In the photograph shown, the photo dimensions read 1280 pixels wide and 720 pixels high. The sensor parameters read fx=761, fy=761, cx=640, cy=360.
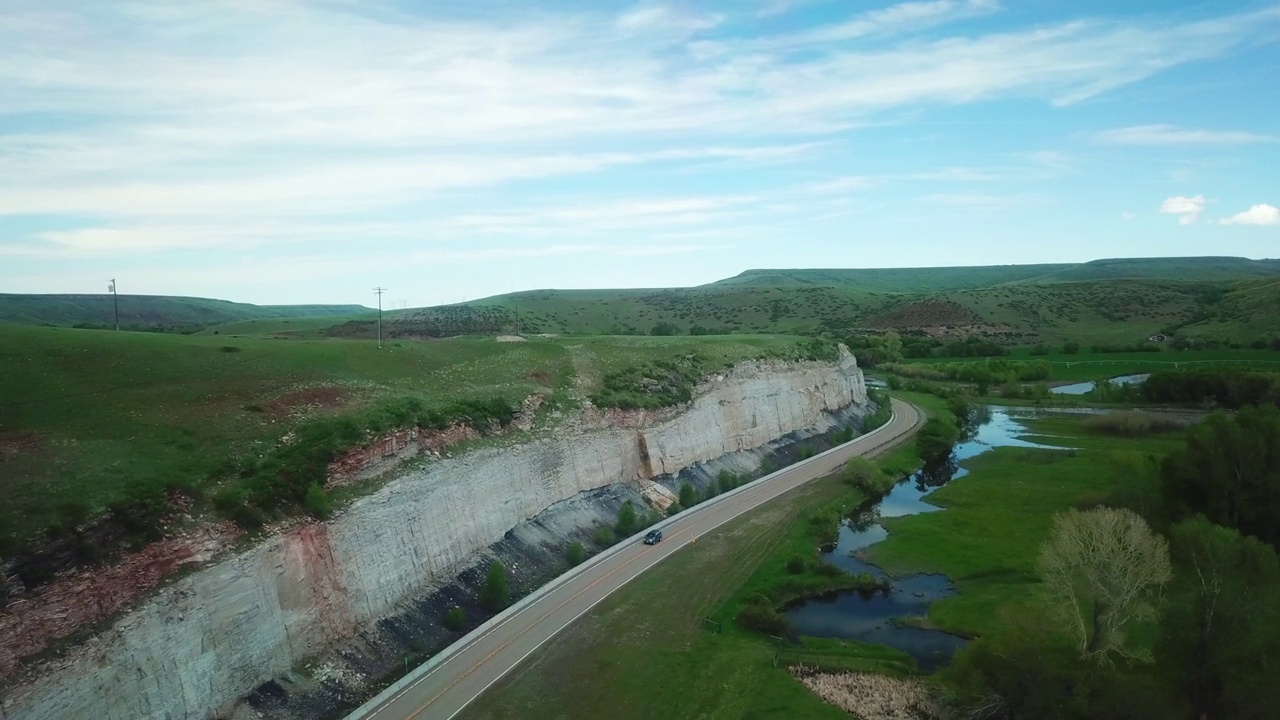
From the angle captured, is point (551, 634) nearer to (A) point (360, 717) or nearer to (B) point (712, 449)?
(A) point (360, 717)

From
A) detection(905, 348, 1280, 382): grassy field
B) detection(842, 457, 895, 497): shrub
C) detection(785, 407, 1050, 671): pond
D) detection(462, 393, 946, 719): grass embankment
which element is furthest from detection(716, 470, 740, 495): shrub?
detection(905, 348, 1280, 382): grassy field

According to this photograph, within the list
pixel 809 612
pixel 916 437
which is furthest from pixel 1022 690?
pixel 916 437

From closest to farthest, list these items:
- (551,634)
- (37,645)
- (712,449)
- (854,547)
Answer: (37,645), (551,634), (854,547), (712,449)

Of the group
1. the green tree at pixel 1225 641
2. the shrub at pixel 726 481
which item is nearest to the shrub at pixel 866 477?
the shrub at pixel 726 481

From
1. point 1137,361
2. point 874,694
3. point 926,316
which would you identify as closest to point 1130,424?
point 1137,361

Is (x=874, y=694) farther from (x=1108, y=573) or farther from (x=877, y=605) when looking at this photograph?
(x=877, y=605)

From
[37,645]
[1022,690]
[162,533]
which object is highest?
Result: [162,533]
